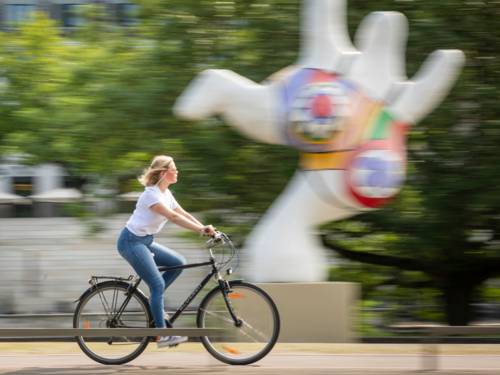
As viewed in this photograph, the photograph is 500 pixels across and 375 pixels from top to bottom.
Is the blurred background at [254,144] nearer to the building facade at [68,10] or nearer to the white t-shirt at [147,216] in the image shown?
the building facade at [68,10]

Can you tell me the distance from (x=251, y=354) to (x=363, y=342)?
2332 mm

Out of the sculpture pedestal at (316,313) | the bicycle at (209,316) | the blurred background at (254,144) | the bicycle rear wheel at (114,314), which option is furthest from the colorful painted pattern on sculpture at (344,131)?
the blurred background at (254,144)

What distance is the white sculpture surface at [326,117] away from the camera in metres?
11.0

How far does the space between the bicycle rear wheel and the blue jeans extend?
0.14 meters

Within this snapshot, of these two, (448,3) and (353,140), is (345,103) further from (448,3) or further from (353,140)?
(448,3)

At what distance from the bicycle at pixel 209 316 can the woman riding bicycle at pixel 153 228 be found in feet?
0.44

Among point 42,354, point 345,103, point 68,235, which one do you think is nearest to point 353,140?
point 345,103

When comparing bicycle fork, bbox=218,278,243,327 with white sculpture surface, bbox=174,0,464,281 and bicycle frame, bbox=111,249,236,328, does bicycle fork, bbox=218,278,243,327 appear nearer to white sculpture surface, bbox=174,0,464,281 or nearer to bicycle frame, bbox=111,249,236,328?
bicycle frame, bbox=111,249,236,328

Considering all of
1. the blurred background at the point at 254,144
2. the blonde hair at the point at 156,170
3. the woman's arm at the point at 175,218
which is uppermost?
the blonde hair at the point at 156,170

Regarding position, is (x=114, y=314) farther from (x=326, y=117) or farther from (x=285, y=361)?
(x=326, y=117)

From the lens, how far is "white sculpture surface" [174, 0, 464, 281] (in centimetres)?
1095

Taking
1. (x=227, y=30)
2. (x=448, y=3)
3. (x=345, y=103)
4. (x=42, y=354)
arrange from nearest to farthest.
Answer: (x=42, y=354), (x=345, y=103), (x=448, y=3), (x=227, y=30)

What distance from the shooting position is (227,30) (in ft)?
54.5

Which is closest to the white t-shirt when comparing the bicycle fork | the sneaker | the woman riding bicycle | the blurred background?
the woman riding bicycle
